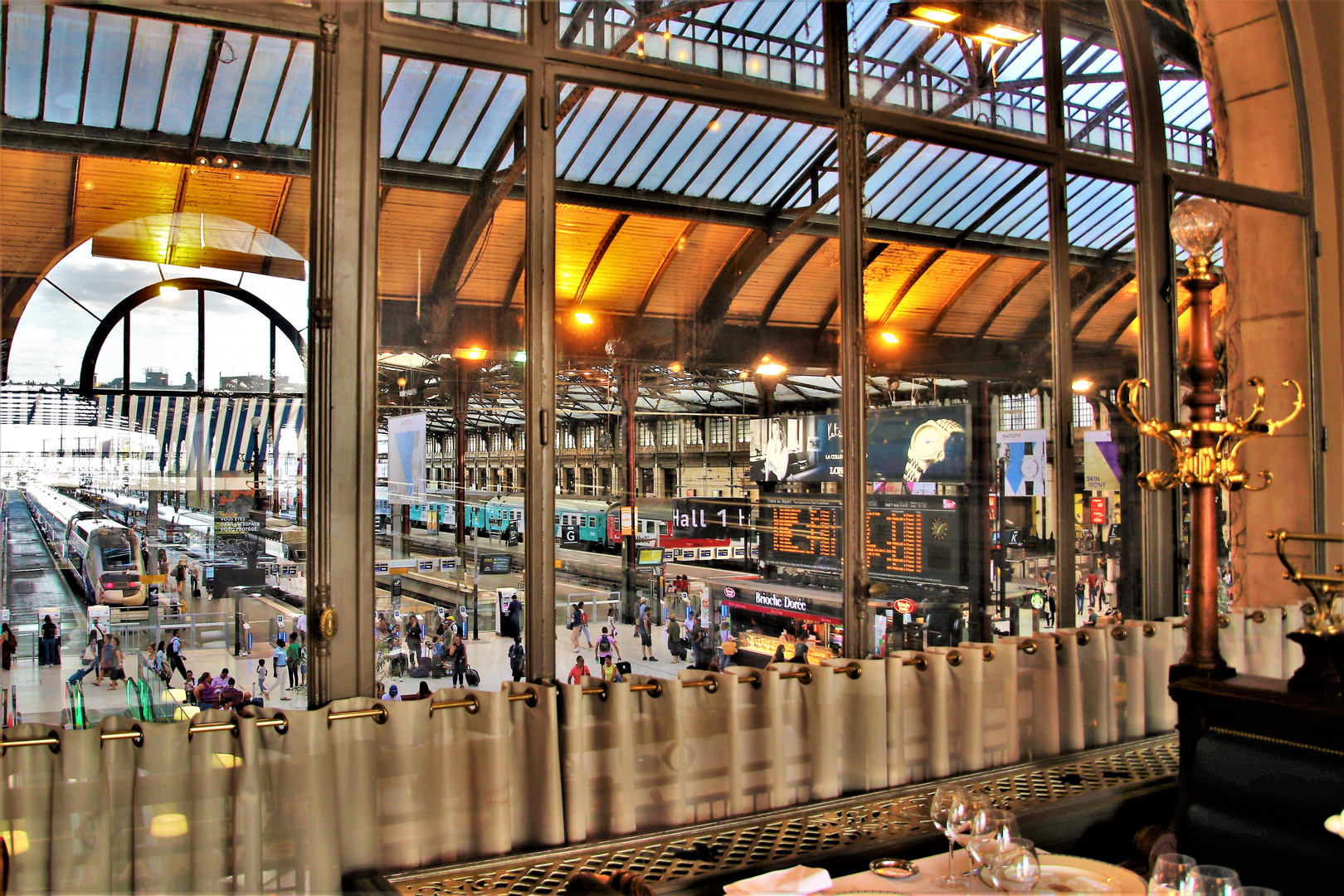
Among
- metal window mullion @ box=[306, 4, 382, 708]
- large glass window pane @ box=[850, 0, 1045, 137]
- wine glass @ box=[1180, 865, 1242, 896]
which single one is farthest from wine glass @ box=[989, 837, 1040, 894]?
large glass window pane @ box=[850, 0, 1045, 137]

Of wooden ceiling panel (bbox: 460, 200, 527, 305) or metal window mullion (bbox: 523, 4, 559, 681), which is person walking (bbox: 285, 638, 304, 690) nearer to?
metal window mullion (bbox: 523, 4, 559, 681)

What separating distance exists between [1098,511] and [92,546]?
4.02 meters

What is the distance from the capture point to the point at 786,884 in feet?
6.53

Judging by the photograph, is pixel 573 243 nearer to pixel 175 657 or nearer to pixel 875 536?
pixel 875 536

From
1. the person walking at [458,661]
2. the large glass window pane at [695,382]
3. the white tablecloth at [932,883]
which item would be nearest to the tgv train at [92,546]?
the person walking at [458,661]

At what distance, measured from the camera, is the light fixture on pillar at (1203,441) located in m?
3.05

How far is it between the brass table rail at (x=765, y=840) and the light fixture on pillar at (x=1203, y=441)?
29.1 inches

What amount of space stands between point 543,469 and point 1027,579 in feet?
7.56

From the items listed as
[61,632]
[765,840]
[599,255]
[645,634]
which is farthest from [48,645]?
[765,840]

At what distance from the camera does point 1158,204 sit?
4578mm

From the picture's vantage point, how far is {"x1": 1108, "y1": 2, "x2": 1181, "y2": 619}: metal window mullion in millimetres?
4492

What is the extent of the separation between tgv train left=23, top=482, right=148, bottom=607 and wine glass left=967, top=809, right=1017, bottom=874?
7.31 ft

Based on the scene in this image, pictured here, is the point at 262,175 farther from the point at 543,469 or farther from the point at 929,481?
the point at 929,481

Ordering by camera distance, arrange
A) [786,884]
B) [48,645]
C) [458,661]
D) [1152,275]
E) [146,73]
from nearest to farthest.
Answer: [786,884], [48,645], [146,73], [458,661], [1152,275]
